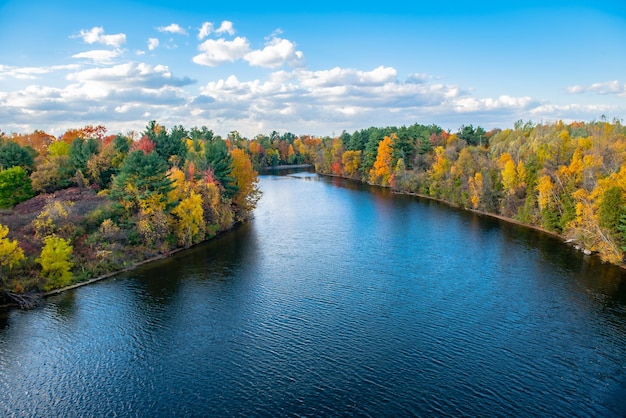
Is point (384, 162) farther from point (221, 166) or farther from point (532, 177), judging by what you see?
point (221, 166)

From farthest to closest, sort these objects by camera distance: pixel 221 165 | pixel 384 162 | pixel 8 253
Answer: pixel 384 162
pixel 221 165
pixel 8 253

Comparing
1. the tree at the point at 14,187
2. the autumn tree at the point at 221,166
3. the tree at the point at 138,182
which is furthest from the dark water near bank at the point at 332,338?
the tree at the point at 14,187

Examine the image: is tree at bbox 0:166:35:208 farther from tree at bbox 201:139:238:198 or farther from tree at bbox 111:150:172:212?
tree at bbox 201:139:238:198

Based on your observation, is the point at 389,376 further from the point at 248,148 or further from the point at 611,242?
the point at 248,148

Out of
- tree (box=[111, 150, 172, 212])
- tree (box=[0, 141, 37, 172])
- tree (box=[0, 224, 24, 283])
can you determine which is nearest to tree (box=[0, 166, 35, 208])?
tree (box=[0, 141, 37, 172])

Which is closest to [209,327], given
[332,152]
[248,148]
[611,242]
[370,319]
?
[370,319]

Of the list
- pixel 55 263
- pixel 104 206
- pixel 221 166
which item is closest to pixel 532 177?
pixel 221 166
